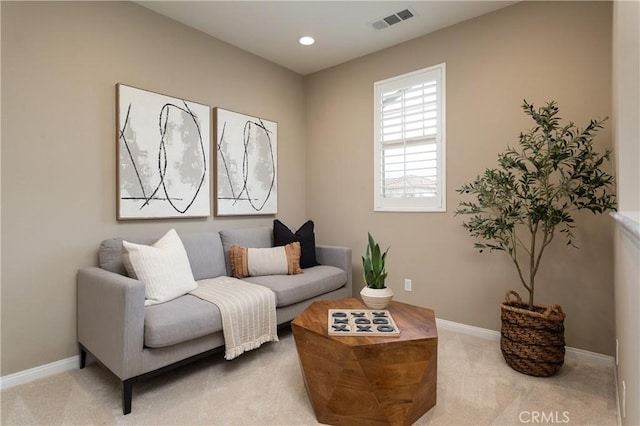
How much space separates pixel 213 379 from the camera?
220 centimetres

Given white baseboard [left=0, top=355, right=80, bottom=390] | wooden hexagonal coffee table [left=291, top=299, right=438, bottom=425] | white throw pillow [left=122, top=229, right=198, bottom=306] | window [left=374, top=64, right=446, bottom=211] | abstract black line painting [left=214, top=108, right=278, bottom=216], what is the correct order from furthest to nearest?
1. abstract black line painting [left=214, top=108, right=278, bottom=216]
2. window [left=374, top=64, right=446, bottom=211]
3. white throw pillow [left=122, top=229, right=198, bottom=306]
4. white baseboard [left=0, top=355, right=80, bottom=390]
5. wooden hexagonal coffee table [left=291, top=299, right=438, bottom=425]

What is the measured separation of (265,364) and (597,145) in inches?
112

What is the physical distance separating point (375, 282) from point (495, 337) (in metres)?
1.43

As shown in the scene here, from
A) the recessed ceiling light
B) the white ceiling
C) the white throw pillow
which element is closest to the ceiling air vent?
the white ceiling

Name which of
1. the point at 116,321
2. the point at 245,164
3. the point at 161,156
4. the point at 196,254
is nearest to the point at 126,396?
the point at 116,321

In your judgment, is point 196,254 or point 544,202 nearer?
point 544,202

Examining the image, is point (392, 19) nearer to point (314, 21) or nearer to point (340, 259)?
point (314, 21)

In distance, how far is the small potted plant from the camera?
212 cm

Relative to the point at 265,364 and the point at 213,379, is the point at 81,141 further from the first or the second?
the point at 265,364

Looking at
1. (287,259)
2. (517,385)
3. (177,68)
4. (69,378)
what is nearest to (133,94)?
(177,68)

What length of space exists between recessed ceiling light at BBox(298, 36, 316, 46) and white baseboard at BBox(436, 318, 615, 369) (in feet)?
9.82

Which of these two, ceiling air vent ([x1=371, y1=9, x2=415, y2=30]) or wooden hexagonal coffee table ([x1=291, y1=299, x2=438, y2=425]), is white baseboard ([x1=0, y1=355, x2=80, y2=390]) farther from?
ceiling air vent ([x1=371, y1=9, x2=415, y2=30])

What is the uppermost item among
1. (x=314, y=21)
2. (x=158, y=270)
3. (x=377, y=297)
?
(x=314, y=21)

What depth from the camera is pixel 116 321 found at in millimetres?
1901
